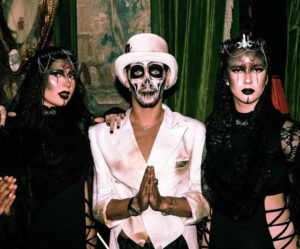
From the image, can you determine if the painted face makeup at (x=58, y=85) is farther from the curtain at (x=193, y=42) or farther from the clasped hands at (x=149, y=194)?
the curtain at (x=193, y=42)

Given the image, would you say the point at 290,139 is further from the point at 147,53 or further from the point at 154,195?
the point at 147,53

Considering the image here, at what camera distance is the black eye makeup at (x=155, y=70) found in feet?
9.20

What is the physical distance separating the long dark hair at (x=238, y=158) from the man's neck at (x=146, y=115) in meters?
0.41

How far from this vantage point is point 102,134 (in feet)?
9.25

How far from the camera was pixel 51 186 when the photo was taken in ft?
9.45

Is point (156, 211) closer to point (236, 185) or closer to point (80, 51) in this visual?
point (236, 185)

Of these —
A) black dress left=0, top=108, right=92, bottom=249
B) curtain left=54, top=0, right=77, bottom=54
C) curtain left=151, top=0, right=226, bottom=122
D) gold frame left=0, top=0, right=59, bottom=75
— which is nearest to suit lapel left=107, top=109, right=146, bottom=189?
black dress left=0, top=108, right=92, bottom=249

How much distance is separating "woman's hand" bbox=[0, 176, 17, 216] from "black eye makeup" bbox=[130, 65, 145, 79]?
1134mm

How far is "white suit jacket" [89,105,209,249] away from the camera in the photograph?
261 cm

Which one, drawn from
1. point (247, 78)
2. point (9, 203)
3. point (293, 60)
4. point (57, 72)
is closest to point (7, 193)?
point (9, 203)

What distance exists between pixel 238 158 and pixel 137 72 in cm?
98

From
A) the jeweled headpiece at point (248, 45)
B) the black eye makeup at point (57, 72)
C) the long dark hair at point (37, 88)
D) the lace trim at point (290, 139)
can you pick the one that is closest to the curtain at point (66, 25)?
the long dark hair at point (37, 88)

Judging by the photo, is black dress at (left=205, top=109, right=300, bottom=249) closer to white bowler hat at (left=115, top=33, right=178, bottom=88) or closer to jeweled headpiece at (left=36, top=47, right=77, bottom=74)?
white bowler hat at (left=115, top=33, right=178, bottom=88)

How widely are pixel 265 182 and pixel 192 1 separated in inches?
86.8
